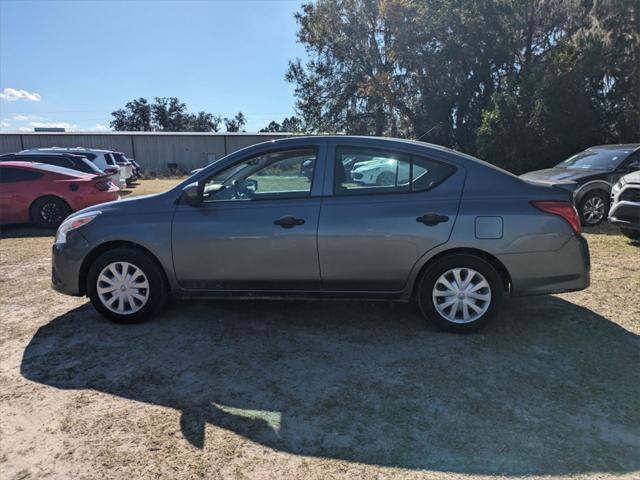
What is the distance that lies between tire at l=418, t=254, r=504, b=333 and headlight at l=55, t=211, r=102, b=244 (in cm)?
304

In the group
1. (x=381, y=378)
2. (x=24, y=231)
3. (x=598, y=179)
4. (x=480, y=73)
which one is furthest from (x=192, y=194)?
(x=480, y=73)

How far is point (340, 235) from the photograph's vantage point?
422cm

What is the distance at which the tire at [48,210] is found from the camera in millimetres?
10328

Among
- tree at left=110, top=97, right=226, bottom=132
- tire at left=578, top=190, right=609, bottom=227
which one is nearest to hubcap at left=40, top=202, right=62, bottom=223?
tire at left=578, top=190, right=609, bottom=227

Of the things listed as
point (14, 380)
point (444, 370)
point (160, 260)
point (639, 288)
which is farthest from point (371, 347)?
point (639, 288)

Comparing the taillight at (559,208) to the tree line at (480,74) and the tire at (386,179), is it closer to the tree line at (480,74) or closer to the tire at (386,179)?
the tire at (386,179)

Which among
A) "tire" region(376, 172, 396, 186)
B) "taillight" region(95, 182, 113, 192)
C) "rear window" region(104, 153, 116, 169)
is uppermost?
"rear window" region(104, 153, 116, 169)

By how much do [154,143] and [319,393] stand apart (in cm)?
4047

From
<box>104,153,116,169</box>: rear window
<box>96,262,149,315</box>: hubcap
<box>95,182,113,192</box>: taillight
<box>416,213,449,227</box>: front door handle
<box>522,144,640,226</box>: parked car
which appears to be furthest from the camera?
<box>104,153,116,169</box>: rear window

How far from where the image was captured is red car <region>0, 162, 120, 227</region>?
1027 cm

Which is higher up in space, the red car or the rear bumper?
the red car

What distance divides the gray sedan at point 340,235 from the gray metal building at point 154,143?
3489 cm

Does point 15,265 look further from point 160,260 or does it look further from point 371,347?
point 371,347

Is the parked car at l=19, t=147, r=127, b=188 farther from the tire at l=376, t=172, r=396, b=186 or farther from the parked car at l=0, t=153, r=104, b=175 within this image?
the tire at l=376, t=172, r=396, b=186
